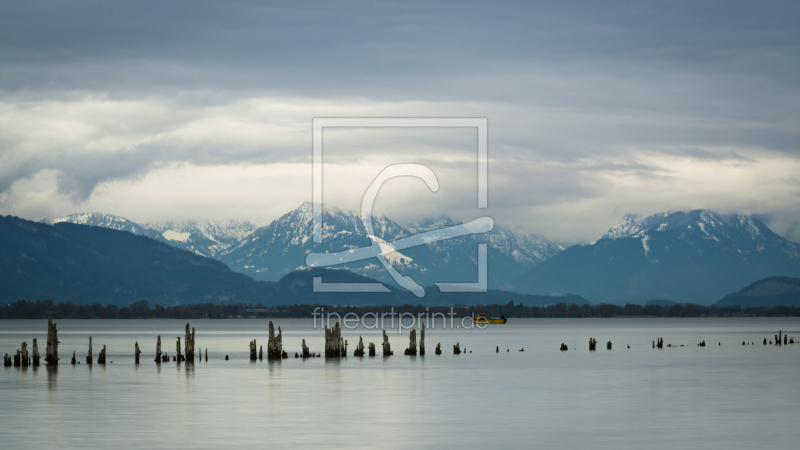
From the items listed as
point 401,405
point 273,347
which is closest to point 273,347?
point 273,347

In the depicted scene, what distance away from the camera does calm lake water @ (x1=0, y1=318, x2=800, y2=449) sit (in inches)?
1473

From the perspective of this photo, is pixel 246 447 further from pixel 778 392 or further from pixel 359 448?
pixel 778 392

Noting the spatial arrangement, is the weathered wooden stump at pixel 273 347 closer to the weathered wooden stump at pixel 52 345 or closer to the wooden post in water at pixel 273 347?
the wooden post in water at pixel 273 347

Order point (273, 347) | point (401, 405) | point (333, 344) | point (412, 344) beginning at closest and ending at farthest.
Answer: point (401, 405)
point (273, 347)
point (333, 344)
point (412, 344)

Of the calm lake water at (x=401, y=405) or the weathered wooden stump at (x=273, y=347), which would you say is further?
the weathered wooden stump at (x=273, y=347)

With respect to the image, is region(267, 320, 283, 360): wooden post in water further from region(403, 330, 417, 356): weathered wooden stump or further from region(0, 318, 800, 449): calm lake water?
region(403, 330, 417, 356): weathered wooden stump

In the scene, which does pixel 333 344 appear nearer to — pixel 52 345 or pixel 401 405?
pixel 52 345

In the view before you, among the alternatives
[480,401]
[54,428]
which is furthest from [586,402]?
[54,428]

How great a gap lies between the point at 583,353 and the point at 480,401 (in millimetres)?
54367

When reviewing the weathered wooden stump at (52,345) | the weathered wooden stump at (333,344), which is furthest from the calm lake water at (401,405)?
the weathered wooden stump at (333,344)

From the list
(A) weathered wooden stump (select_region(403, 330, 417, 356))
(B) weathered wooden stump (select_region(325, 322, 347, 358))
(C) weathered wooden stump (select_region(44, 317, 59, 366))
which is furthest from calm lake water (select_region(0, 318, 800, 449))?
(A) weathered wooden stump (select_region(403, 330, 417, 356))

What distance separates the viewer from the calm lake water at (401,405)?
37406mm

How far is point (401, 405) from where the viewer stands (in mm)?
49438

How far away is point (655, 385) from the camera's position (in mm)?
61000
